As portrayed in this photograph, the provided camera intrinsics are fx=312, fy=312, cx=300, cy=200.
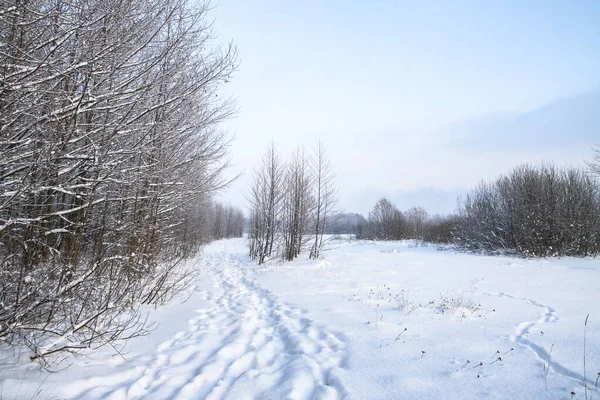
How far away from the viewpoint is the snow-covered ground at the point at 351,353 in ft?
9.07

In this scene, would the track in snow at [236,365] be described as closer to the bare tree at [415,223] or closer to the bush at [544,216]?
the bush at [544,216]

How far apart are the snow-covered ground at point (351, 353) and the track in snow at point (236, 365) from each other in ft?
0.04

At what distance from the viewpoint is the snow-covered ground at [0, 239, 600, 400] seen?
2.76 m

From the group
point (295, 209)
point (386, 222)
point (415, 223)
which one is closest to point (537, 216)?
point (295, 209)

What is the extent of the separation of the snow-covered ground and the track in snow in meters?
0.01

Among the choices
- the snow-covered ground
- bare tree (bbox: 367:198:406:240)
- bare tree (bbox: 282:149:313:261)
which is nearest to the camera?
the snow-covered ground

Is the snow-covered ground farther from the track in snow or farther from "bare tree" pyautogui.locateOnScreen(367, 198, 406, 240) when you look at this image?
"bare tree" pyautogui.locateOnScreen(367, 198, 406, 240)

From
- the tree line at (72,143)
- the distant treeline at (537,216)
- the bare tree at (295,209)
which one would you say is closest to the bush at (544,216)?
the distant treeline at (537,216)

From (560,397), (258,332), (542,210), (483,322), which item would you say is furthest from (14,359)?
(542,210)

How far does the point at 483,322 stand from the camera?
4633mm

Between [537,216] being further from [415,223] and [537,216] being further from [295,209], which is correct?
[415,223]

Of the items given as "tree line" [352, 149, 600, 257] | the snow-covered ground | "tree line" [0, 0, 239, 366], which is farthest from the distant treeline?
"tree line" [0, 0, 239, 366]

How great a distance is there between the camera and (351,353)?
3641 mm

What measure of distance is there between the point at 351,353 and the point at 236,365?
1.32 meters
